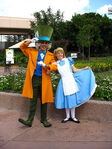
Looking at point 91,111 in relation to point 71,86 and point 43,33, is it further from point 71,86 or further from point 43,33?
point 43,33

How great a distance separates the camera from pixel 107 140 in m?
3.32

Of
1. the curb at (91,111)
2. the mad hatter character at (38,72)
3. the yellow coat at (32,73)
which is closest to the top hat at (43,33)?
the mad hatter character at (38,72)

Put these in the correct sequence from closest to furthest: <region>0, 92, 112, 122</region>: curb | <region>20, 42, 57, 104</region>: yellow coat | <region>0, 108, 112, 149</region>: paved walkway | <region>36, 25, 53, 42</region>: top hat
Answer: <region>0, 108, 112, 149</region>: paved walkway
<region>36, 25, 53, 42</region>: top hat
<region>20, 42, 57, 104</region>: yellow coat
<region>0, 92, 112, 122</region>: curb

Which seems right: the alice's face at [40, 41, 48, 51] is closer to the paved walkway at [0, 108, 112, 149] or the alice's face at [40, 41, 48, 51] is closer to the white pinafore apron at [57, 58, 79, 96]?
the white pinafore apron at [57, 58, 79, 96]

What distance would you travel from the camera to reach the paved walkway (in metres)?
3.18

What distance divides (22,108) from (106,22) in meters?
28.3

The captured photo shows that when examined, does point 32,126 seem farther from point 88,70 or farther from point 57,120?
point 88,70

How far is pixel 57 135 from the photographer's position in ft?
11.7

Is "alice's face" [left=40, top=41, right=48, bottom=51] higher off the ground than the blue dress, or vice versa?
"alice's face" [left=40, top=41, right=48, bottom=51]

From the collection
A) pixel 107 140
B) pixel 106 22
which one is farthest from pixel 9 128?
pixel 106 22

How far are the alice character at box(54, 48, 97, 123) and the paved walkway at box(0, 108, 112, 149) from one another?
39cm

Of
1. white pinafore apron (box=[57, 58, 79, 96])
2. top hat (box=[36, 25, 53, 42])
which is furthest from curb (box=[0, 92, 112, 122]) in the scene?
top hat (box=[36, 25, 53, 42])

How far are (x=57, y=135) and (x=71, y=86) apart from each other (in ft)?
3.20

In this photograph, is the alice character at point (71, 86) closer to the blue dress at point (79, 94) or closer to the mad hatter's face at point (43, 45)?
the blue dress at point (79, 94)
